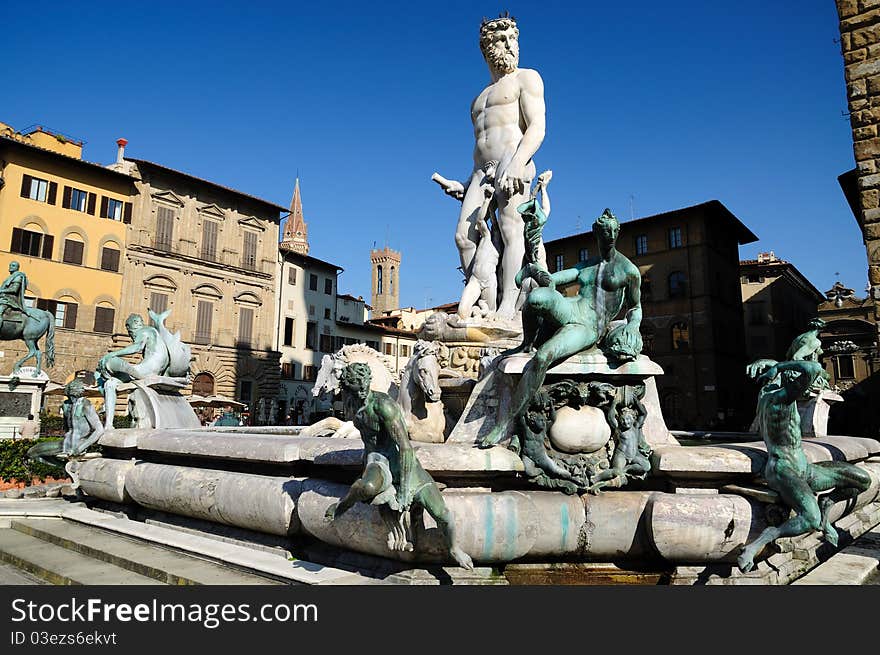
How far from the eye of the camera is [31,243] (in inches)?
1241

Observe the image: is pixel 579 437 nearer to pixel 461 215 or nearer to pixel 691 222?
pixel 461 215

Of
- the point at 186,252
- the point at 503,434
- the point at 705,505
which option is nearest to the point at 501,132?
the point at 503,434

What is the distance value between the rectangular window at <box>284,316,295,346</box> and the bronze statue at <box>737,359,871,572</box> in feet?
137

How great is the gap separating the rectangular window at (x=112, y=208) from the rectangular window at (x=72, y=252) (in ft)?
7.62

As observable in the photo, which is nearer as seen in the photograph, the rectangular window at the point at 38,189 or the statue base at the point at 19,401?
the statue base at the point at 19,401

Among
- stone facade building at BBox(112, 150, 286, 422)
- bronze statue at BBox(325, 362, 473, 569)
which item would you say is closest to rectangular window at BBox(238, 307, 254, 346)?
stone facade building at BBox(112, 150, 286, 422)

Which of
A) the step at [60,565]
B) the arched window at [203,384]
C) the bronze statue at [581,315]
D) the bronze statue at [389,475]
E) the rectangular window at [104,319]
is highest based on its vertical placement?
the rectangular window at [104,319]

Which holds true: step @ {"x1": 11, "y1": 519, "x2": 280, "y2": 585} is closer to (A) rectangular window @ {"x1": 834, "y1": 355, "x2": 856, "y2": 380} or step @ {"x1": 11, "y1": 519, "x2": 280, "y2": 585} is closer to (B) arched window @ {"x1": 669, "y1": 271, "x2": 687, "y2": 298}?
(B) arched window @ {"x1": 669, "y1": 271, "x2": 687, "y2": 298}

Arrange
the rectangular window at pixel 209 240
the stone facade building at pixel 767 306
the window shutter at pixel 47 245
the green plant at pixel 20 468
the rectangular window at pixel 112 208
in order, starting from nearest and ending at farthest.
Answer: the green plant at pixel 20 468 → the window shutter at pixel 47 245 → the rectangular window at pixel 112 208 → the rectangular window at pixel 209 240 → the stone facade building at pixel 767 306

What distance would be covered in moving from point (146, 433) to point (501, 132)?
5822mm

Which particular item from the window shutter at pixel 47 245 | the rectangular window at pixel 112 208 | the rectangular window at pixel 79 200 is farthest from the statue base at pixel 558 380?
the rectangular window at pixel 112 208

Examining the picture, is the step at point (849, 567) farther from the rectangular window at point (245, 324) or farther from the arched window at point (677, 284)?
the rectangular window at point (245, 324)

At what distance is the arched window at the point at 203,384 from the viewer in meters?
36.7

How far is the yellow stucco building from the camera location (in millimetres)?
30953
